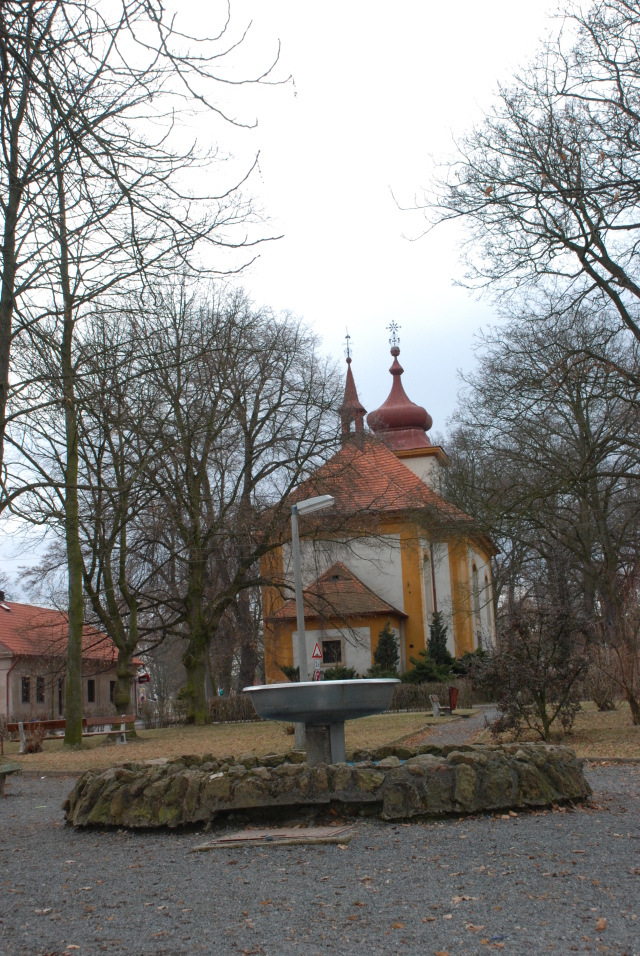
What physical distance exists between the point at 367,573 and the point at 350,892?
1324 inches

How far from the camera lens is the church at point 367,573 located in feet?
93.9

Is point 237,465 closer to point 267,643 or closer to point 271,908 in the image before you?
point 267,643

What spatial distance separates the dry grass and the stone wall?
5.17m

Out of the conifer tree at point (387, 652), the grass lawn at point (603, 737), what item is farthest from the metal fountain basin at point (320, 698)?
the conifer tree at point (387, 652)

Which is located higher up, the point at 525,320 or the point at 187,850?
the point at 525,320

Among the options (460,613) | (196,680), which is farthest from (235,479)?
(460,613)

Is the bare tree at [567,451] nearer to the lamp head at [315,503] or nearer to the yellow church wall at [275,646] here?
the lamp head at [315,503]

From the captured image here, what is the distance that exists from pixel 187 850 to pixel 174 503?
18.9 meters

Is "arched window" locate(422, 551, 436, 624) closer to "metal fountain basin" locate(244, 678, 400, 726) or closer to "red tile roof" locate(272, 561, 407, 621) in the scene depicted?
"red tile roof" locate(272, 561, 407, 621)

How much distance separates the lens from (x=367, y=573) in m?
39.6

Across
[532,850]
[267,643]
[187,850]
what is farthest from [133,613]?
[532,850]

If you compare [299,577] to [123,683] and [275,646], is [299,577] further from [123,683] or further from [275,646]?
[275,646]

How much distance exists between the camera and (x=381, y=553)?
39.2m

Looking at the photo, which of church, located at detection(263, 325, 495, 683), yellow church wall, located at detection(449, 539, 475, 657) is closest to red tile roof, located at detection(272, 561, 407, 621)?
church, located at detection(263, 325, 495, 683)
